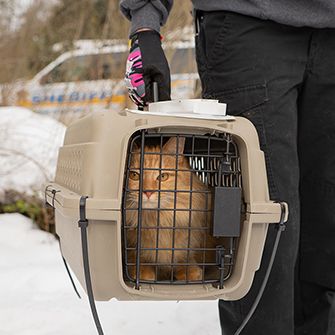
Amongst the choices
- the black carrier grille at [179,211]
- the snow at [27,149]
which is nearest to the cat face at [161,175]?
the black carrier grille at [179,211]

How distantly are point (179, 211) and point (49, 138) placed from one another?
236 centimetres

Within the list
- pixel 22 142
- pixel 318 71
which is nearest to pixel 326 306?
pixel 318 71

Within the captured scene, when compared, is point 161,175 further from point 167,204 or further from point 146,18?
point 146,18

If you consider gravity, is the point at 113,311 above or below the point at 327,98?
below

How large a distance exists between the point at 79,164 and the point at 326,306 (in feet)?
2.59

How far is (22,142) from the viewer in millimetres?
3146

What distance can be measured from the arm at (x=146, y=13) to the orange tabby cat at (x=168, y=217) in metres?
0.35

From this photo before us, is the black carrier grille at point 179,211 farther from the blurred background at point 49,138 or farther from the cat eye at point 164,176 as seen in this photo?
the blurred background at point 49,138

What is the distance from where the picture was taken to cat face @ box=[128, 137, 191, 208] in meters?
1.02

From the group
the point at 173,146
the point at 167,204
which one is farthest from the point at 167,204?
the point at 173,146

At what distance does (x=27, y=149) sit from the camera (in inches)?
123

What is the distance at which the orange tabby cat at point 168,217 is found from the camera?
1.03m

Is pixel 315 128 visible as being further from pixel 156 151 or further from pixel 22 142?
pixel 22 142

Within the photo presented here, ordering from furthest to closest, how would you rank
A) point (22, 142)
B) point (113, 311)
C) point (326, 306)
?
point (22, 142)
point (113, 311)
point (326, 306)
